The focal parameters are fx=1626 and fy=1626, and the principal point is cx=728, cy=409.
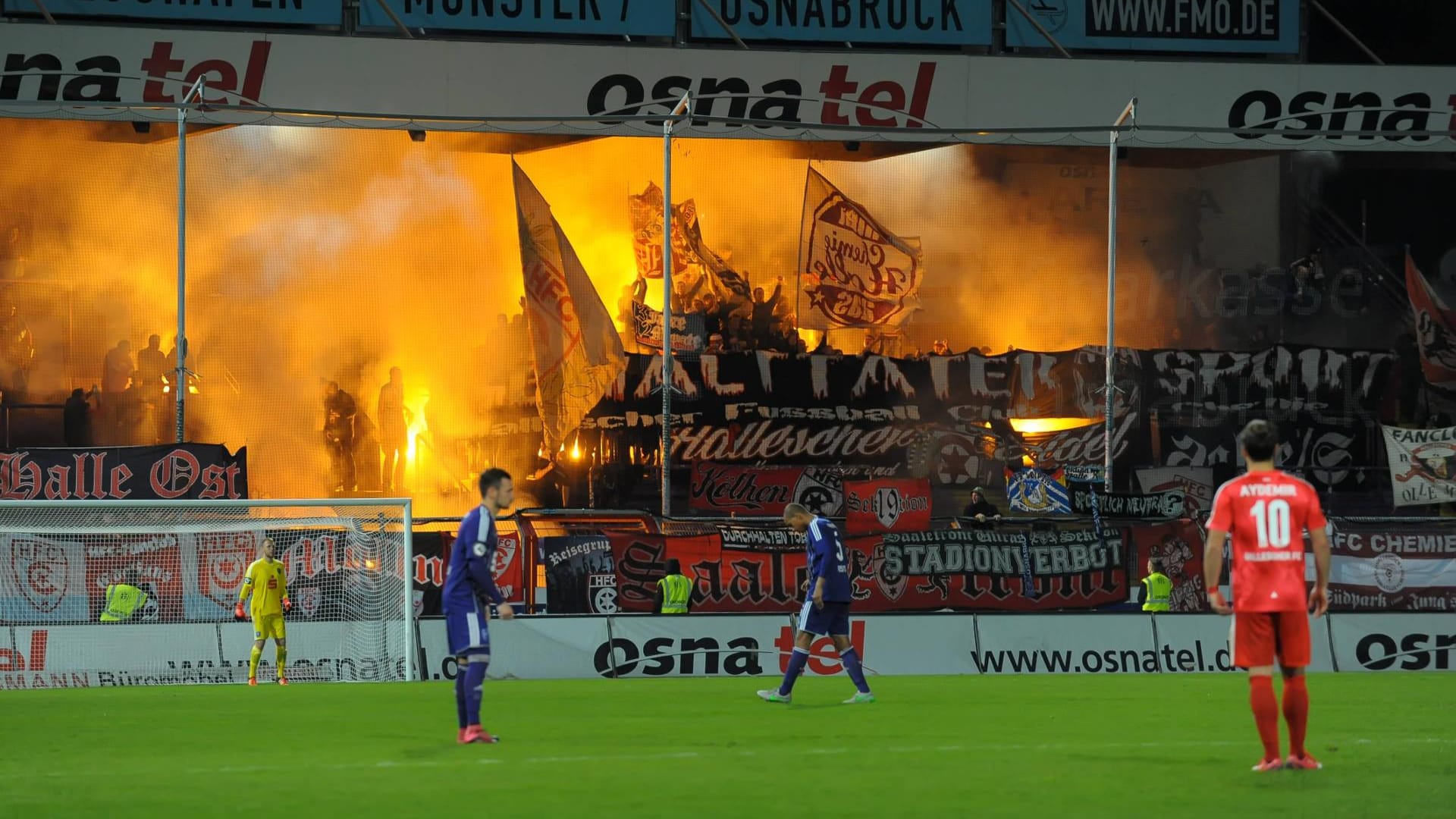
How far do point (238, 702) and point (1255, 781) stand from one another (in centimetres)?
1018

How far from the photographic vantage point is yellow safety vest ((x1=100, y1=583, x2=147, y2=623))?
68.7ft

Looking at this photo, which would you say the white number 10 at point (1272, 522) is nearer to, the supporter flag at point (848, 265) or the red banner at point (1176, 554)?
the red banner at point (1176, 554)

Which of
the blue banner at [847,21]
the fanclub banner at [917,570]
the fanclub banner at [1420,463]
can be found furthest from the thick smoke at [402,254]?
the fanclub banner at [917,570]

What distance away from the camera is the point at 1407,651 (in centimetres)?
2322

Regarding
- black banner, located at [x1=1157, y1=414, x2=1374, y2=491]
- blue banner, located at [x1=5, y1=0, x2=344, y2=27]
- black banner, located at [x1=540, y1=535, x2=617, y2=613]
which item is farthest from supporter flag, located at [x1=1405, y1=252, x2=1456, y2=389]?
blue banner, located at [x1=5, y1=0, x2=344, y2=27]

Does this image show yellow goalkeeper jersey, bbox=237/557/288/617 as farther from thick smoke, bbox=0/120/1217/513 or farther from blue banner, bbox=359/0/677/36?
blue banner, bbox=359/0/677/36

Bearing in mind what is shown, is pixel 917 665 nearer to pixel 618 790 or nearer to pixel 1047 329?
pixel 618 790

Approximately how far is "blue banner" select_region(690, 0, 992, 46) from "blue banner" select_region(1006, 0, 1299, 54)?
4.34 feet

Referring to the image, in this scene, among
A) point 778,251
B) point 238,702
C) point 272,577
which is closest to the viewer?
point 238,702

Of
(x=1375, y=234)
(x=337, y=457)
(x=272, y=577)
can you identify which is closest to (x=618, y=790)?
(x=272, y=577)

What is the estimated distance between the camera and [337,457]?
118ft

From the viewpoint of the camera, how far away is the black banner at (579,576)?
25.0 metres

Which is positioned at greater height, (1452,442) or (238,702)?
(1452,442)

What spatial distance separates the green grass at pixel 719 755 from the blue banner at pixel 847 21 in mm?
21237
